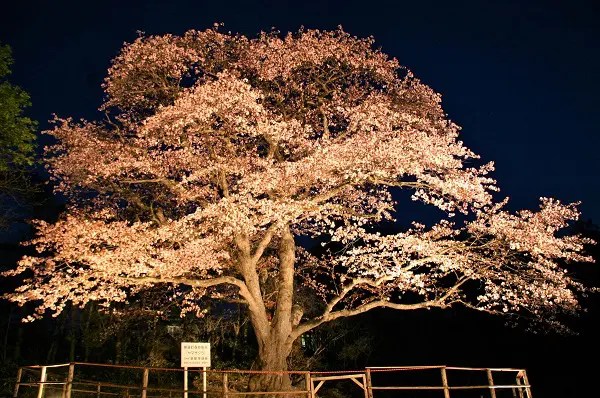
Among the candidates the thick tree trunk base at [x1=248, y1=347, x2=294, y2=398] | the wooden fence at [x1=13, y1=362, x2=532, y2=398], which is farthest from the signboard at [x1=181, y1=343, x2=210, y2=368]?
the thick tree trunk base at [x1=248, y1=347, x2=294, y2=398]

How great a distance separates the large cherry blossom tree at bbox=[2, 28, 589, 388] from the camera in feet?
37.7

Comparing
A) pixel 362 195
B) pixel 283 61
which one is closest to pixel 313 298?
pixel 362 195

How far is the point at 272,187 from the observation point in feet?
38.3

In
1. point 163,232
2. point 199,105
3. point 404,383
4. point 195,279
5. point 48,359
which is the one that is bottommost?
point 404,383

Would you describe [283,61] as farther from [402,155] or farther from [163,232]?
[163,232]

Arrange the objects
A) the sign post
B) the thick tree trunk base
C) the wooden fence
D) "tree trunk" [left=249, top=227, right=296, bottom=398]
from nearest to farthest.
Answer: the wooden fence, the sign post, the thick tree trunk base, "tree trunk" [left=249, top=227, right=296, bottom=398]

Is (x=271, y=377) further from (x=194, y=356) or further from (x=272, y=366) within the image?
(x=194, y=356)

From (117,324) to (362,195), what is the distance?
10346 mm

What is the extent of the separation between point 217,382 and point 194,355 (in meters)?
5.85

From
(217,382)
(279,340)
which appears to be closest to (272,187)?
(279,340)

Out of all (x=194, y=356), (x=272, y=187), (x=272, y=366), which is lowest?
(x=272, y=366)

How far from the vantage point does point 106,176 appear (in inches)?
497

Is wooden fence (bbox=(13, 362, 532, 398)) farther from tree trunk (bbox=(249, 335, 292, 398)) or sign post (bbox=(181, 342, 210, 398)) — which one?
tree trunk (bbox=(249, 335, 292, 398))

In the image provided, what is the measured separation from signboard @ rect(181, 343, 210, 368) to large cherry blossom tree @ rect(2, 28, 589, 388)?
3.01 meters
